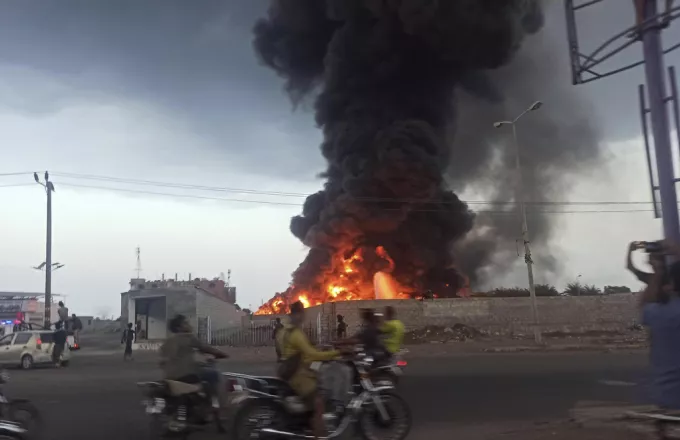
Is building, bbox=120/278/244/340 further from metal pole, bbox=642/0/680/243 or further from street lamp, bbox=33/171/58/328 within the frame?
metal pole, bbox=642/0/680/243

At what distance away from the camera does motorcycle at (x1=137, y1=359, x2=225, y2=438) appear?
652 cm

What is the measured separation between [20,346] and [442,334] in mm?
17213

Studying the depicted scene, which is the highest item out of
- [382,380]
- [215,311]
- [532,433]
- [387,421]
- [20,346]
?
[215,311]

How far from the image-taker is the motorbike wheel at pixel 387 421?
674cm

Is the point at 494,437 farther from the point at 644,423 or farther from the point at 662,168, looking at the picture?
the point at 662,168

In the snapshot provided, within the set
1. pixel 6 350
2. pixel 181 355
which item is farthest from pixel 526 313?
pixel 181 355

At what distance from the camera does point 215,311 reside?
39188 millimetres

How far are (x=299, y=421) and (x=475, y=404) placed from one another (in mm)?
4371

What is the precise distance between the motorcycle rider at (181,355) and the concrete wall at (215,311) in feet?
93.5

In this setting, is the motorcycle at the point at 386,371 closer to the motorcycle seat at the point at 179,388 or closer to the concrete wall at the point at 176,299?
the motorcycle seat at the point at 179,388

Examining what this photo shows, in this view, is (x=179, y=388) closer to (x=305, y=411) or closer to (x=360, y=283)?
(x=305, y=411)

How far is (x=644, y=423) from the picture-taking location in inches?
262

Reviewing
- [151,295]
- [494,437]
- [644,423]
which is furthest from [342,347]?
[151,295]

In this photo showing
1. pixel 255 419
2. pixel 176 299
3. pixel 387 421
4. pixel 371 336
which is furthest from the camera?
pixel 176 299
